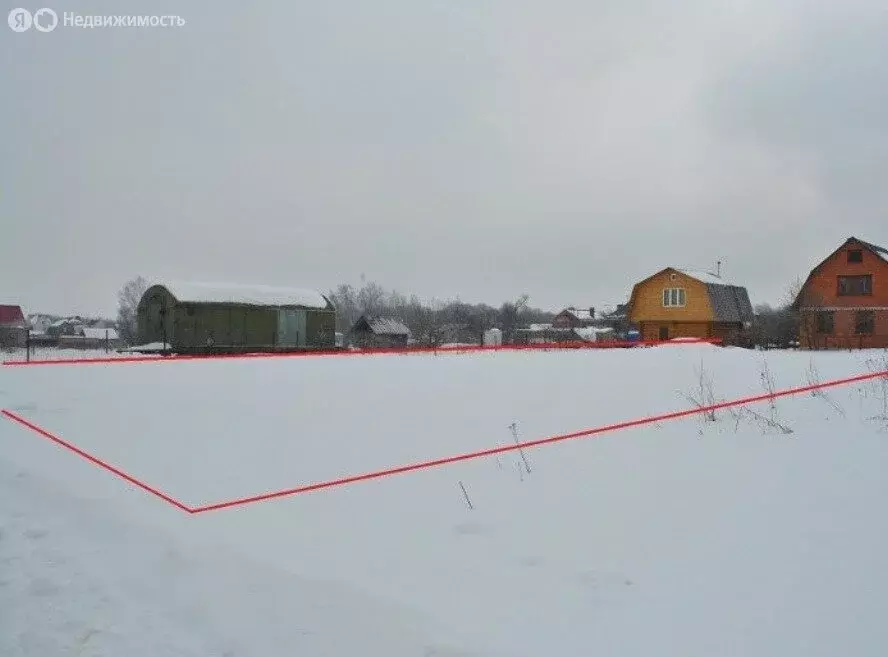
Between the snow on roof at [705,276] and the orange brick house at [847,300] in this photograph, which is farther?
the snow on roof at [705,276]

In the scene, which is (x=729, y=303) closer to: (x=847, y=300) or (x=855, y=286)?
(x=847, y=300)

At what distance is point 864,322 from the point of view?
36.6 meters

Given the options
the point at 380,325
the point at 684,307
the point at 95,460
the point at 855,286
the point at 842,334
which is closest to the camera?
the point at 95,460

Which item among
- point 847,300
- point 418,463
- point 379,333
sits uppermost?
point 847,300

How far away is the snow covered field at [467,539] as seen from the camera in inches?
153

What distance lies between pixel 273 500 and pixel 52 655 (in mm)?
2881

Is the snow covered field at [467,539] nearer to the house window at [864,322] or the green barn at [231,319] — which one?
the green barn at [231,319]

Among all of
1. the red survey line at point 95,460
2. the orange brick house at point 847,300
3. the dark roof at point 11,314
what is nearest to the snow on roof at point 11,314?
the dark roof at point 11,314

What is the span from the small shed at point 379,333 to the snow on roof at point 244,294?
1218cm

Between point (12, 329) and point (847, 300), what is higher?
point (847, 300)

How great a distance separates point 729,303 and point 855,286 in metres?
7.52

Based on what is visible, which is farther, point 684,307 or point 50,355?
point 684,307

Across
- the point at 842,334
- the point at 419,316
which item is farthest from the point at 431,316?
→ the point at 842,334

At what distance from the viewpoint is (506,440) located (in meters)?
8.22
